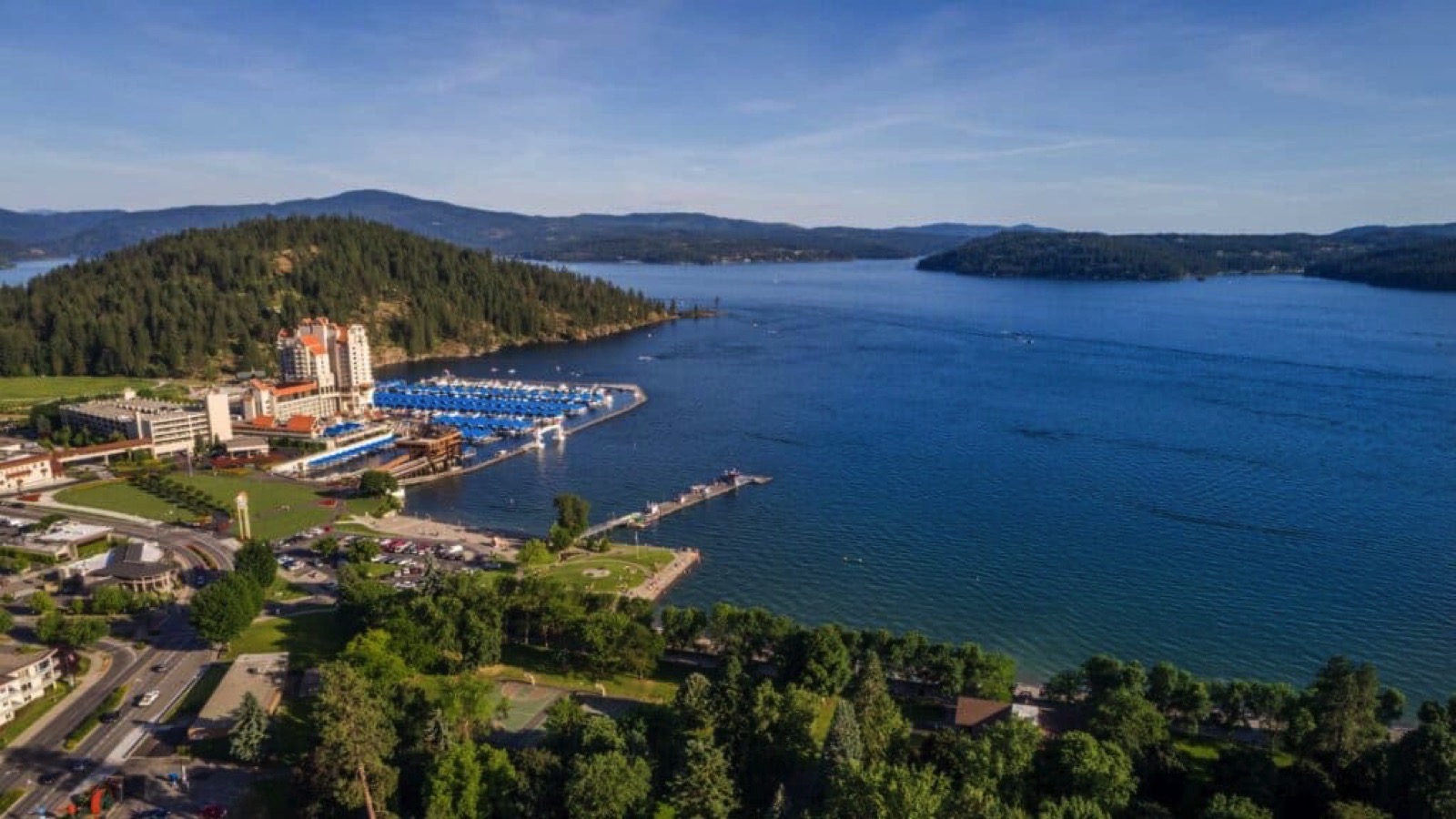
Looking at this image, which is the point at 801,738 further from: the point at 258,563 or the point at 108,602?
the point at 108,602

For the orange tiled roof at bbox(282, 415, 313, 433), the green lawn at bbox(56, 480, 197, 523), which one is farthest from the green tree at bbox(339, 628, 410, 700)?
the orange tiled roof at bbox(282, 415, 313, 433)

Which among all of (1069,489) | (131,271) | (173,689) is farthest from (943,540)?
(131,271)

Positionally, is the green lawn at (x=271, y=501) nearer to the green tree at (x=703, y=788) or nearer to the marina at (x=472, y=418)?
the marina at (x=472, y=418)

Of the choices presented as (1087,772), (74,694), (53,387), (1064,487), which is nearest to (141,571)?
(74,694)

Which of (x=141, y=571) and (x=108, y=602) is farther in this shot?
(x=141, y=571)

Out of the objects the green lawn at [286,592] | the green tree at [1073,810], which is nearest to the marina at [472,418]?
the green lawn at [286,592]

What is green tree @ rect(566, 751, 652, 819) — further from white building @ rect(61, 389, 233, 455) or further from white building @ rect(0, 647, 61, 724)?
white building @ rect(61, 389, 233, 455)
